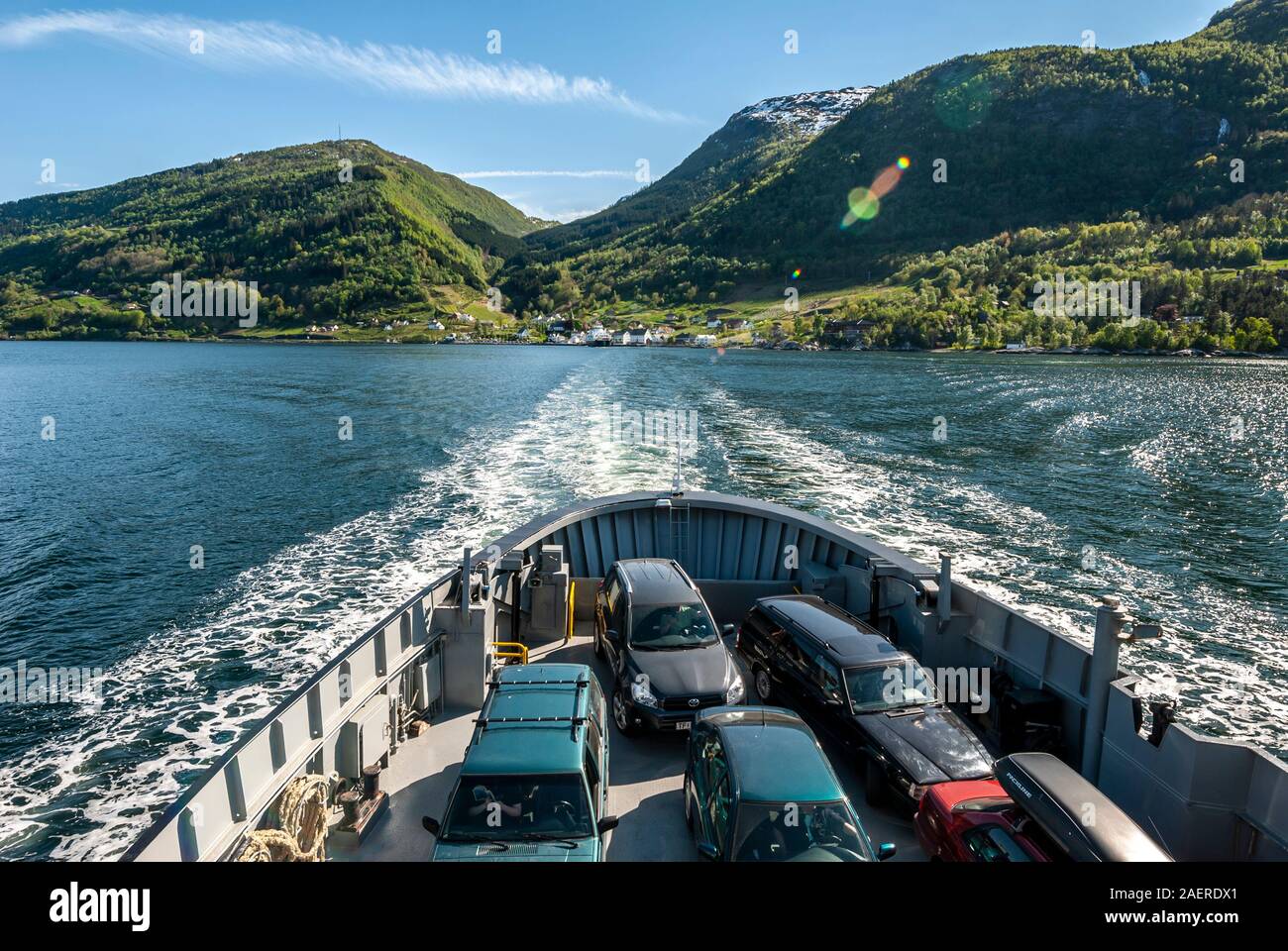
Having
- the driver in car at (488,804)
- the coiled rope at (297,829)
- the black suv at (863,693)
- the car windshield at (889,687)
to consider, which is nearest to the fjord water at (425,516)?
the coiled rope at (297,829)

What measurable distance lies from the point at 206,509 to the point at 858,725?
2946 cm

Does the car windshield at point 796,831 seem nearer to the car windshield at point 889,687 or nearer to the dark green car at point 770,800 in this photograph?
the dark green car at point 770,800

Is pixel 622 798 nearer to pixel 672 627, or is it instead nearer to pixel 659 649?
pixel 659 649

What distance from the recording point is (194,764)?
507 inches

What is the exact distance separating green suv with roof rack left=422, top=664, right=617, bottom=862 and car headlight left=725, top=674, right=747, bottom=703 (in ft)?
7.69

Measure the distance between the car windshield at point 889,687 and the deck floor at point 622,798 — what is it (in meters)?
0.70

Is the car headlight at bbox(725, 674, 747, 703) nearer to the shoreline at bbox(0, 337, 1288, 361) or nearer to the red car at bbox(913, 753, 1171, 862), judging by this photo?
the red car at bbox(913, 753, 1171, 862)

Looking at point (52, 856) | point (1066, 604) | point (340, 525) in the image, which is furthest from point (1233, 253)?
point (52, 856)

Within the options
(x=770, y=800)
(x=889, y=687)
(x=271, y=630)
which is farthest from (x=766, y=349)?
(x=770, y=800)

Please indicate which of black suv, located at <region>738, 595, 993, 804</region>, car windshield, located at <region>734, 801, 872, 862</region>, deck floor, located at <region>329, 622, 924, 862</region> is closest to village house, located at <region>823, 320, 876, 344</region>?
black suv, located at <region>738, 595, 993, 804</region>

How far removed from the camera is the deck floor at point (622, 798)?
7078 mm

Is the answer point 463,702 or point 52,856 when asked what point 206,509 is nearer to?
point 52,856

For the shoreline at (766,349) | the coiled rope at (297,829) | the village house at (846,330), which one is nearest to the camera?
the coiled rope at (297,829)
